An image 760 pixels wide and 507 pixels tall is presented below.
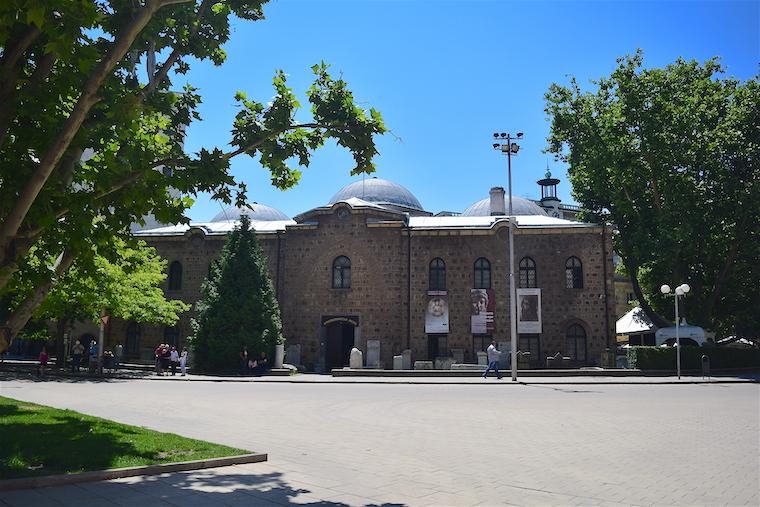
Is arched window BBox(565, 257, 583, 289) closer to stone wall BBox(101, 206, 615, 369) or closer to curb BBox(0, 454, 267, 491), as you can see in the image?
stone wall BBox(101, 206, 615, 369)

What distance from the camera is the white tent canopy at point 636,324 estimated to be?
37.9 metres

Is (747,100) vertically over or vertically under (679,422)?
over

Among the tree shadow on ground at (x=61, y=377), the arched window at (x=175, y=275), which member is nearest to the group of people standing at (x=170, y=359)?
the tree shadow on ground at (x=61, y=377)

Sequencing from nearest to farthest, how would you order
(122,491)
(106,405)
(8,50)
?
(122,491) < (8,50) < (106,405)

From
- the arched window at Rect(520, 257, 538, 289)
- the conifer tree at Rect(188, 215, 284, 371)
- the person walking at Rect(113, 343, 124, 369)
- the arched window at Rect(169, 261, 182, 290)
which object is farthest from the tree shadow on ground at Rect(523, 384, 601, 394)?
the arched window at Rect(169, 261, 182, 290)

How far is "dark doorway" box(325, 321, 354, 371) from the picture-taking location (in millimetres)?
37312

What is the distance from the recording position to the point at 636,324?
39250mm

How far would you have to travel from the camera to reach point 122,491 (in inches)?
267

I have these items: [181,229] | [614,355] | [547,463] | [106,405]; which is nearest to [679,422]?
[547,463]

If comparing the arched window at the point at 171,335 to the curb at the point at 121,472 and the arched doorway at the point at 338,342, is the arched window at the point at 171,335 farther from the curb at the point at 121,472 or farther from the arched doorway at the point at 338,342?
the curb at the point at 121,472

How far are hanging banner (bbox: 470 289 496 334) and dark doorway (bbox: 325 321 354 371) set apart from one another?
7599 millimetres

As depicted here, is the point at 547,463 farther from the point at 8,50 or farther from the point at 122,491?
the point at 8,50

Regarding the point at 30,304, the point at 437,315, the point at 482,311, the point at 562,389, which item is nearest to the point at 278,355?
the point at 437,315

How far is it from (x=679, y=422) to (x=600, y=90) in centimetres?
2845
